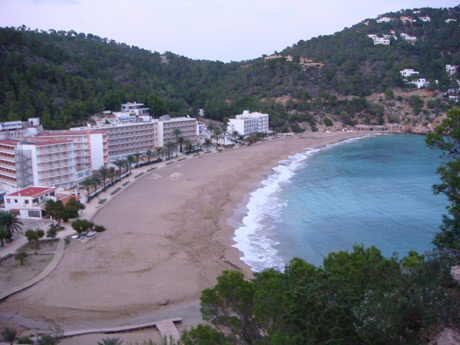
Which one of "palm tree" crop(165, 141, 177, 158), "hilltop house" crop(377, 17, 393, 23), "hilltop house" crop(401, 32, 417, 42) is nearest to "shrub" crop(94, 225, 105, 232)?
"palm tree" crop(165, 141, 177, 158)

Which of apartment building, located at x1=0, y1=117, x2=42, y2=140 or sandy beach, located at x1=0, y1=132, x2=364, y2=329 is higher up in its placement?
apartment building, located at x1=0, y1=117, x2=42, y2=140

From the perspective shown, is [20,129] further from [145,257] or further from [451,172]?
[451,172]

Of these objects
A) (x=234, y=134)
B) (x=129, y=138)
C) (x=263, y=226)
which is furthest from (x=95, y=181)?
(x=234, y=134)

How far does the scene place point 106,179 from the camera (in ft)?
126

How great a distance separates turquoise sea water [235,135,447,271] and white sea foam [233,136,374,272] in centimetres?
5

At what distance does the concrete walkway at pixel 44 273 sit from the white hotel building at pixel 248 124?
44920mm

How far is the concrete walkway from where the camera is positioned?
17.7m

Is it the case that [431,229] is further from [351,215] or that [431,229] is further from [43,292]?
[43,292]

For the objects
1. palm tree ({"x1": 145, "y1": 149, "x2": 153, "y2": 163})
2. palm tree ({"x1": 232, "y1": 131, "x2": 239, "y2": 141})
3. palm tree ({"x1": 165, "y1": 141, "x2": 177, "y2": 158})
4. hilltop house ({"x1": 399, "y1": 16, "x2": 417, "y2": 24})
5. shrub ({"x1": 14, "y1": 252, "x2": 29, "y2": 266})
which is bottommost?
shrub ({"x1": 14, "y1": 252, "x2": 29, "y2": 266})

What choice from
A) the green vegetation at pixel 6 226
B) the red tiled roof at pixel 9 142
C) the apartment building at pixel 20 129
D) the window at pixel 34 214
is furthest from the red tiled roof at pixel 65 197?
the apartment building at pixel 20 129

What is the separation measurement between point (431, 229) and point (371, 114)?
61.4 meters

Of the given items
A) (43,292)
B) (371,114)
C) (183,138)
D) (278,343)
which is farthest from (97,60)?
(278,343)

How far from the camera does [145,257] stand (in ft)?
70.9

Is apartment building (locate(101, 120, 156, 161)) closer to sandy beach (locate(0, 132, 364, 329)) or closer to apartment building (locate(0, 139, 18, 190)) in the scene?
sandy beach (locate(0, 132, 364, 329))
